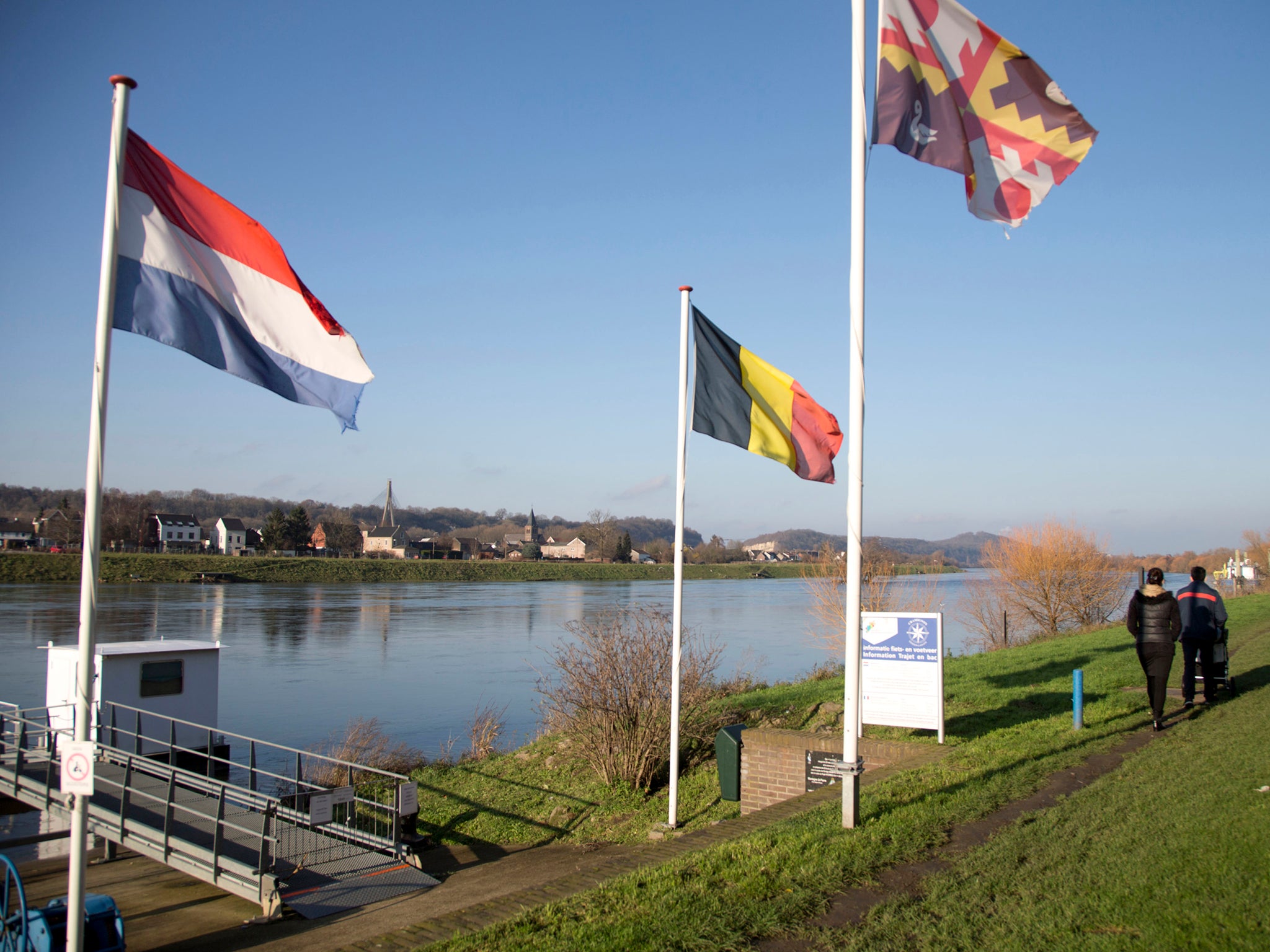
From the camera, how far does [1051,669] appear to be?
644 inches

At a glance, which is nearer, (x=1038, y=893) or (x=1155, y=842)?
(x=1038, y=893)

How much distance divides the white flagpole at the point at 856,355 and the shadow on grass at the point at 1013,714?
4.97 meters

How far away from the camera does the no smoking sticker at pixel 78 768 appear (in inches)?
194

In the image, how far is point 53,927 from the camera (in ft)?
18.7

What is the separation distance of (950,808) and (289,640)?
35604mm

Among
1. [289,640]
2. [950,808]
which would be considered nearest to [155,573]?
[289,640]

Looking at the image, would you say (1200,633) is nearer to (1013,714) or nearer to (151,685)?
(1013,714)

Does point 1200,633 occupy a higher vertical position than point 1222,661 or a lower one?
higher

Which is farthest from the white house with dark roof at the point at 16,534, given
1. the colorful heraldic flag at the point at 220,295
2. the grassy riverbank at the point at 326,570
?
the colorful heraldic flag at the point at 220,295

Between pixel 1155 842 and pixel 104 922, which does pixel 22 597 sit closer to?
pixel 104 922

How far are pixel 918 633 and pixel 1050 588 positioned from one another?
28.2 meters

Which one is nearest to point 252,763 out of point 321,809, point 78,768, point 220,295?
point 321,809

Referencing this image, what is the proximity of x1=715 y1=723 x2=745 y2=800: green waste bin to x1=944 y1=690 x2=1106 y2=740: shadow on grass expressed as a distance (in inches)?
101

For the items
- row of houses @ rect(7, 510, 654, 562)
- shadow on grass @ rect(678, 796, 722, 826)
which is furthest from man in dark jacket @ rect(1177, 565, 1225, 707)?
row of houses @ rect(7, 510, 654, 562)
